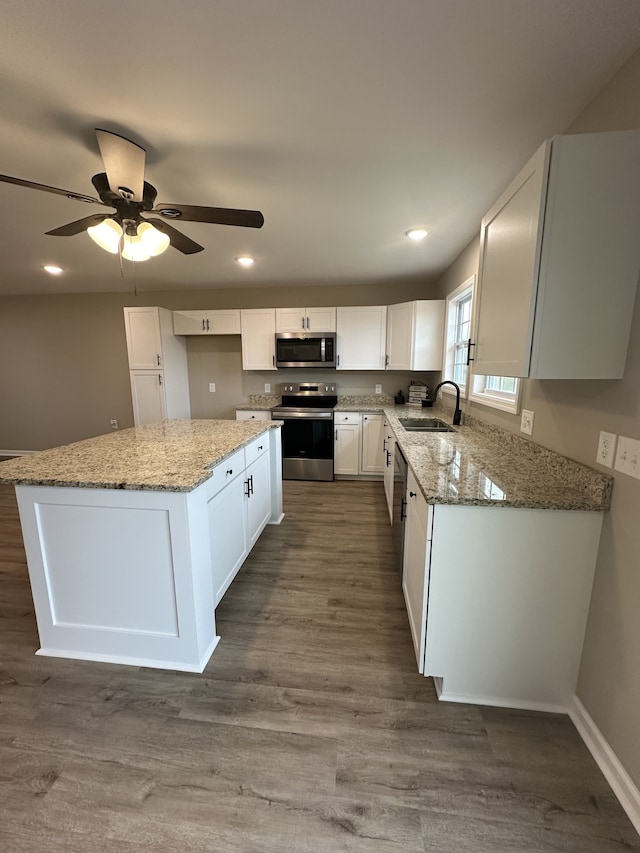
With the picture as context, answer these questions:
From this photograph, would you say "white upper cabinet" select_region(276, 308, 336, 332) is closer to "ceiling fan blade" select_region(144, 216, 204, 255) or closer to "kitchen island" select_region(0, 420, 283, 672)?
"ceiling fan blade" select_region(144, 216, 204, 255)

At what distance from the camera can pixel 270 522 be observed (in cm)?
304

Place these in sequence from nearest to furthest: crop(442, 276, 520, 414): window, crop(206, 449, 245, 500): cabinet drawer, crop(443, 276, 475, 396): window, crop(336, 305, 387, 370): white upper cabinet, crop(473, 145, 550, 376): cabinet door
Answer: crop(473, 145, 550, 376): cabinet door, crop(206, 449, 245, 500): cabinet drawer, crop(442, 276, 520, 414): window, crop(443, 276, 475, 396): window, crop(336, 305, 387, 370): white upper cabinet

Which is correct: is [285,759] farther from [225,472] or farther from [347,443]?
[347,443]

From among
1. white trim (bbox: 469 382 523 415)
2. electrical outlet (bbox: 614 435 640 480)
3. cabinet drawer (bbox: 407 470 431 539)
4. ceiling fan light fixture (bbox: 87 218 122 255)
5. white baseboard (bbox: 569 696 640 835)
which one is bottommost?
white baseboard (bbox: 569 696 640 835)

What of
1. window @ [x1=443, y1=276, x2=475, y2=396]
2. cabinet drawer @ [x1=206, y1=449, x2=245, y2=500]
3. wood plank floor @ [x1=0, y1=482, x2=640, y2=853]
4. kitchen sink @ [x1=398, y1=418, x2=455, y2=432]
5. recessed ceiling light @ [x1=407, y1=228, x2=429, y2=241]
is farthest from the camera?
window @ [x1=443, y1=276, x2=475, y2=396]

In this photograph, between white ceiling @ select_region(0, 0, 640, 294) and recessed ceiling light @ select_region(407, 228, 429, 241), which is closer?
white ceiling @ select_region(0, 0, 640, 294)

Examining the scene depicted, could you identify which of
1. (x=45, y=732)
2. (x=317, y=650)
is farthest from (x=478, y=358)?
(x=45, y=732)

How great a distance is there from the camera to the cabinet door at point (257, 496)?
2334mm

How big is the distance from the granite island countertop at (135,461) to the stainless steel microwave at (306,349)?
194 centimetres

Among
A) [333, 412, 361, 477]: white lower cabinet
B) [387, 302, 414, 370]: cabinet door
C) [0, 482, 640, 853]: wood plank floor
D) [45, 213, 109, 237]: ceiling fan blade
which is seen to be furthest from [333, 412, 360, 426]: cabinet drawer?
[45, 213, 109, 237]: ceiling fan blade

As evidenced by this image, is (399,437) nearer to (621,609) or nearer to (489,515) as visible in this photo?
(489,515)

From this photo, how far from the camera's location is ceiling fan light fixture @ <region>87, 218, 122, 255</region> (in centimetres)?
185

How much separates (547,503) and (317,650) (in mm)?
1278

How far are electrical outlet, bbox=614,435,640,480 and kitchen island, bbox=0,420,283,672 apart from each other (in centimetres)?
158
